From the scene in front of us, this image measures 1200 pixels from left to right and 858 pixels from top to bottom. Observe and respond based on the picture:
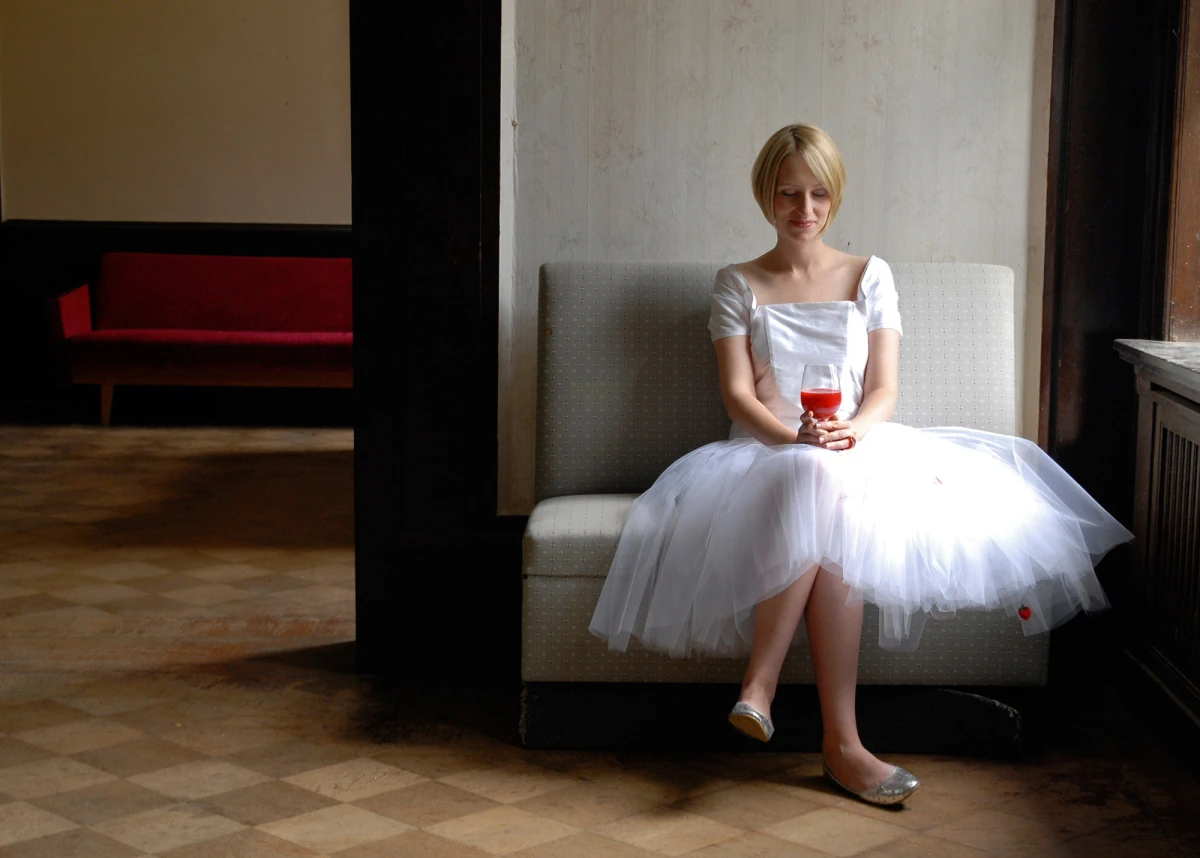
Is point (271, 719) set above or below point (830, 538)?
below

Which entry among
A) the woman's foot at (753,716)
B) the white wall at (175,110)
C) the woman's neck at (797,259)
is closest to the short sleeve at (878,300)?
the woman's neck at (797,259)

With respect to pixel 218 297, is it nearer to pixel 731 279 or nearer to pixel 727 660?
pixel 731 279

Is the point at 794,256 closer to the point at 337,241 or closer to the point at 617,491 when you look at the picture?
the point at 617,491

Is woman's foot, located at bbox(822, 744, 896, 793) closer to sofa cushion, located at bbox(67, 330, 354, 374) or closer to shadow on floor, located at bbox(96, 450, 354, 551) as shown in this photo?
shadow on floor, located at bbox(96, 450, 354, 551)

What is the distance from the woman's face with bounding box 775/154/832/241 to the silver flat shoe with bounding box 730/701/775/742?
94cm

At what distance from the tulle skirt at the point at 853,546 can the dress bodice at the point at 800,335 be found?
0.21 meters

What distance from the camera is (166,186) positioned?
7258 millimetres

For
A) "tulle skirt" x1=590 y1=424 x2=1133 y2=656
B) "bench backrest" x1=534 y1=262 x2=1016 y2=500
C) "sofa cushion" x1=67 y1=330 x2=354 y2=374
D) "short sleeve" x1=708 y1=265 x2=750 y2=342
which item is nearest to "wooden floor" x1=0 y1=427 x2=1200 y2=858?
"tulle skirt" x1=590 y1=424 x2=1133 y2=656

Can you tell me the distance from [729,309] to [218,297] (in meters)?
5.06

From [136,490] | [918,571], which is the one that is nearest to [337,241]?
[136,490]

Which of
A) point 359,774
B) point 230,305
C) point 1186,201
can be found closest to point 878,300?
point 1186,201

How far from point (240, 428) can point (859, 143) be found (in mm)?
4678

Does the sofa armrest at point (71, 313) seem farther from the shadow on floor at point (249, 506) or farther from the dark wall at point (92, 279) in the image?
the shadow on floor at point (249, 506)

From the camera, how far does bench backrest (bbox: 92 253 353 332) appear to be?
702cm
